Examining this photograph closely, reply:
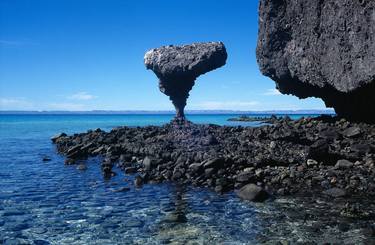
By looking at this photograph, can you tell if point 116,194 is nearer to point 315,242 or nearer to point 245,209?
point 245,209

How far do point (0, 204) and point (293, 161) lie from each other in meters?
16.8

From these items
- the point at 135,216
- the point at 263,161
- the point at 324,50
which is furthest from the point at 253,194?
the point at 324,50

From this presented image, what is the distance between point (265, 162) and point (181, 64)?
37.0 m

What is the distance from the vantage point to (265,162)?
75.3 feet

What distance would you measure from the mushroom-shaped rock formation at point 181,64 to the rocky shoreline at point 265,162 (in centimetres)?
2330

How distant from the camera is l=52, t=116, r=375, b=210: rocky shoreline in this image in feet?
61.5

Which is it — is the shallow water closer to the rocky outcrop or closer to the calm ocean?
the calm ocean

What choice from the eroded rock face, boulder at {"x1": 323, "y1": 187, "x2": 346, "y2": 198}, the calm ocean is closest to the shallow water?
the calm ocean

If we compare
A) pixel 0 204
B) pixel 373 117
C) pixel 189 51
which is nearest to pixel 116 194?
pixel 0 204

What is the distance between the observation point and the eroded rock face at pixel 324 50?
2672 centimetres

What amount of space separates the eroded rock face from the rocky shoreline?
364 cm

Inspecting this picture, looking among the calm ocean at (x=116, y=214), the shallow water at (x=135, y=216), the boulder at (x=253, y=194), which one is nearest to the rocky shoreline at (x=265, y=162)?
the boulder at (x=253, y=194)

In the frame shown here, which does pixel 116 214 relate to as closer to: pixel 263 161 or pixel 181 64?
pixel 263 161

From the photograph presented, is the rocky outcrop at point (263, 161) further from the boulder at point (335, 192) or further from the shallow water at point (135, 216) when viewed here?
the shallow water at point (135, 216)
